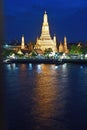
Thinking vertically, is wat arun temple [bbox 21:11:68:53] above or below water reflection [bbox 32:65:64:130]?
above

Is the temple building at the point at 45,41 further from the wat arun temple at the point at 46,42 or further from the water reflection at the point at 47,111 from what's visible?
the water reflection at the point at 47,111

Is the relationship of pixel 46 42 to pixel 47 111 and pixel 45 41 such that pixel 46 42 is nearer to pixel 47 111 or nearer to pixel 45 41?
pixel 45 41

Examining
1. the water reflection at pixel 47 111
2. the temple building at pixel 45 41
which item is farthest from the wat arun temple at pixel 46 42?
the water reflection at pixel 47 111

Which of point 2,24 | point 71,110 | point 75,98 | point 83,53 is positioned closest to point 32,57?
point 83,53

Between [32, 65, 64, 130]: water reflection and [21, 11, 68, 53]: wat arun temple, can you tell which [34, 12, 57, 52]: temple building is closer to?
[21, 11, 68, 53]: wat arun temple

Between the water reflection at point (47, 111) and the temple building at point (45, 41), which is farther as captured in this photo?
the temple building at point (45, 41)

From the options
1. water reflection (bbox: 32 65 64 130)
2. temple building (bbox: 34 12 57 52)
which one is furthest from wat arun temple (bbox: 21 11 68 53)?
water reflection (bbox: 32 65 64 130)

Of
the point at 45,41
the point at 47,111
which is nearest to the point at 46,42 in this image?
the point at 45,41

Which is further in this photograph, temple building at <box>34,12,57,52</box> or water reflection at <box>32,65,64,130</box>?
temple building at <box>34,12,57,52</box>

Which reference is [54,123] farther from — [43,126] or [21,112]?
[21,112]

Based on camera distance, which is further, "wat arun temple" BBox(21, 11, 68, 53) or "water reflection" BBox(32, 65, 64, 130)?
"wat arun temple" BBox(21, 11, 68, 53)

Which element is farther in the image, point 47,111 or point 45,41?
point 45,41

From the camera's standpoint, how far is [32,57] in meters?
20.0

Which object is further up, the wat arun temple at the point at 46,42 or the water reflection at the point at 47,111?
the wat arun temple at the point at 46,42
